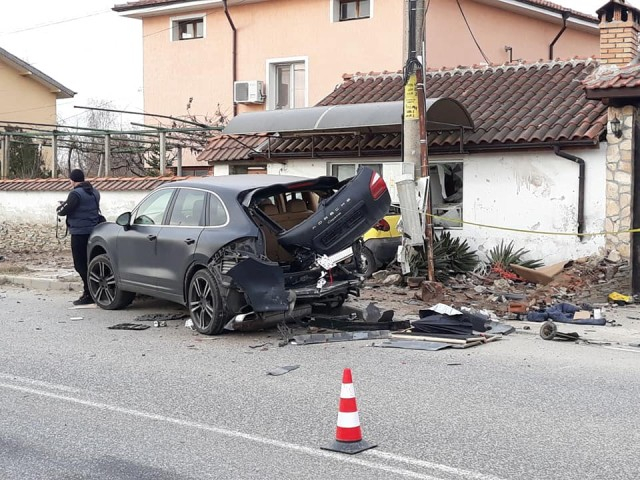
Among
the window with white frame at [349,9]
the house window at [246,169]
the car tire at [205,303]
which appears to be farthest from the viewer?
the window with white frame at [349,9]

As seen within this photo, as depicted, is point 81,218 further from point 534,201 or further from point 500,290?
point 534,201

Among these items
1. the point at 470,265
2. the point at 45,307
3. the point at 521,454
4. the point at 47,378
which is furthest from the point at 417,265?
the point at 521,454

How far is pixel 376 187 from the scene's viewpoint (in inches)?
392

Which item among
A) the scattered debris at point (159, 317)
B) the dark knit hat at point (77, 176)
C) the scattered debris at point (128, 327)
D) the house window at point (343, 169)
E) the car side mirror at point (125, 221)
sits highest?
the house window at point (343, 169)

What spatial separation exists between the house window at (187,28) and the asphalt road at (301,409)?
67.0 feet

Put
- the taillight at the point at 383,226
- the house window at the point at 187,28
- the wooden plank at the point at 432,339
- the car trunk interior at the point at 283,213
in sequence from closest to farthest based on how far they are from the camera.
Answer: the wooden plank at the point at 432,339
the car trunk interior at the point at 283,213
the taillight at the point at 383,226
the house window at the point at 187,28

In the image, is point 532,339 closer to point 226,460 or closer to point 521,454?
point 521,454

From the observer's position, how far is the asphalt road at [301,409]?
547 centimetres

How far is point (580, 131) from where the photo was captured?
569 inches

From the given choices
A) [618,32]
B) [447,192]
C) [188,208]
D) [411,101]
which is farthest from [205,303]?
[618,32]

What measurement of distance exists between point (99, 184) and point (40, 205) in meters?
2.40

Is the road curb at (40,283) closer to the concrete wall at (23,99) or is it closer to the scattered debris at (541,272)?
the scattered debris at (541,272)

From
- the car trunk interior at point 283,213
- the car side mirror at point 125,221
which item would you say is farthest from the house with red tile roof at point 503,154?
the car side mirror at point 125,221

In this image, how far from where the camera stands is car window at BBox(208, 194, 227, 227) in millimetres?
9965
